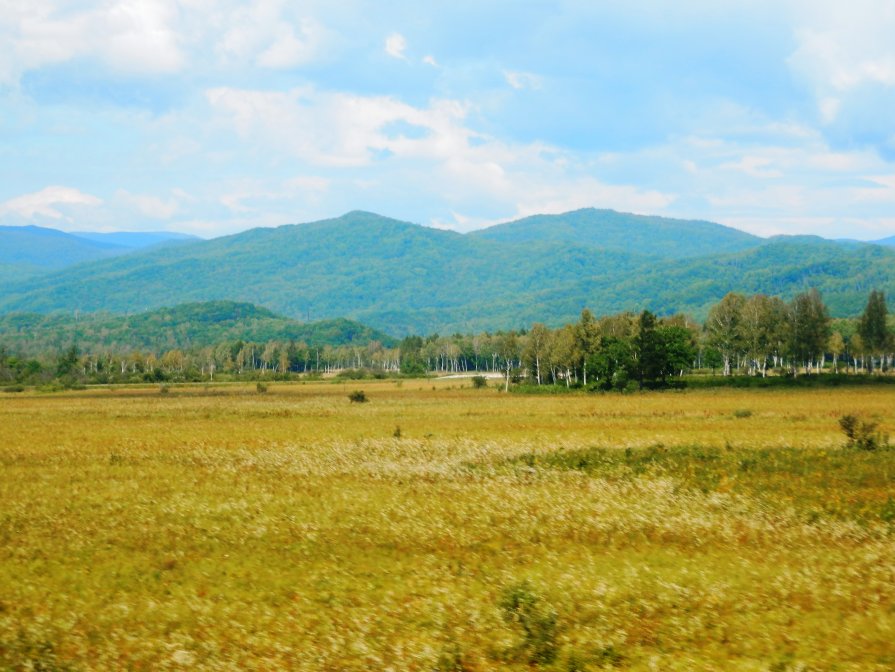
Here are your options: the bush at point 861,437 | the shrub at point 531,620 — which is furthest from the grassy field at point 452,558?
the bush at point 861,437

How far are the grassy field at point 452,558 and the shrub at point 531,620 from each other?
1.5 inches

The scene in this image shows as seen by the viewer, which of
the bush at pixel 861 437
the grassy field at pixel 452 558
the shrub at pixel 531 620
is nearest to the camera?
the shrub at pixel 531 620

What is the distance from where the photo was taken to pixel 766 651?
12.3 m

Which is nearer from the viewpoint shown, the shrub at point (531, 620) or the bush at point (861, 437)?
the shrub at point (531, 620)

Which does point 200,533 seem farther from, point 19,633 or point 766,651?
point 766,651

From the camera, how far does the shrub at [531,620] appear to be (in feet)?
40.8

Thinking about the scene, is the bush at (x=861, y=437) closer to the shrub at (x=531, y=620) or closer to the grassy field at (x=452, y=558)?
the grassy field at (x=452, y=558)

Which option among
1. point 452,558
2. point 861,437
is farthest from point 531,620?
point 861,437

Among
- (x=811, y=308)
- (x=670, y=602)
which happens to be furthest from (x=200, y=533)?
(x=811, y=308)

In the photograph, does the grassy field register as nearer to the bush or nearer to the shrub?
the shrub

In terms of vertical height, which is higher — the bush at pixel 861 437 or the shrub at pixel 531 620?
the bush at pixel 861 437

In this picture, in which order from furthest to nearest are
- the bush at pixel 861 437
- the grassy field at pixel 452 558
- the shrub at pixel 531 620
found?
the bush at pixel 861 437 → the grassy field at pixel 452 558 → the shrub at pixel 531 620

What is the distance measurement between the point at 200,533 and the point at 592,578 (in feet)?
36.6

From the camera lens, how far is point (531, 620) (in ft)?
43.2
